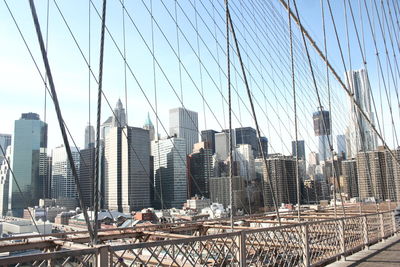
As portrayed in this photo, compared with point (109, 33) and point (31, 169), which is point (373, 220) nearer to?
point (109, 33)

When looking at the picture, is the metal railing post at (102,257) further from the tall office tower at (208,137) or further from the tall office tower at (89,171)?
the tall office tower at (208,137)

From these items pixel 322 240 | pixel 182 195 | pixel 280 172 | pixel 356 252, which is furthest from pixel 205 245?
pixel 182 195

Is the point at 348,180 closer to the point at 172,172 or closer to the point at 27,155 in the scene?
the point at 172,172

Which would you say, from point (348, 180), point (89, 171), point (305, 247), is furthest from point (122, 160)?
point (348, 180)

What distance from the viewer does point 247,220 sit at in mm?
7250

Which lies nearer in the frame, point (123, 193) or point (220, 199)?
point (123, 193)

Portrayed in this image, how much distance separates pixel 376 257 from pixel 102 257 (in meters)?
4.42

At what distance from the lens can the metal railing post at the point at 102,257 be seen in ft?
6.38

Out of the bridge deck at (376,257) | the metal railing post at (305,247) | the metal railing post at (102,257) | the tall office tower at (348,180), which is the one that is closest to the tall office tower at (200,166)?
the tall office tower at (348,180)

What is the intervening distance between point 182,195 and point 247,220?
186 ft

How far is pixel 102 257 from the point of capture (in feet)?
6.40

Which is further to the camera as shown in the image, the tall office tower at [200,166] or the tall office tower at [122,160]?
the tall office tower at [200,166]

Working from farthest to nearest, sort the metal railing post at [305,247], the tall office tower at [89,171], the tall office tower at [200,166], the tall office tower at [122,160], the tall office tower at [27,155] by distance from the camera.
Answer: the tall office tower at [200,166]
the tall office tower at [122,160]
the tall office tower at [27,155]
the metal railing post at [305,247]
the tall office tower at [89,171]

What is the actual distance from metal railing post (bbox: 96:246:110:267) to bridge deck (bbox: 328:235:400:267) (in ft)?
11.1
